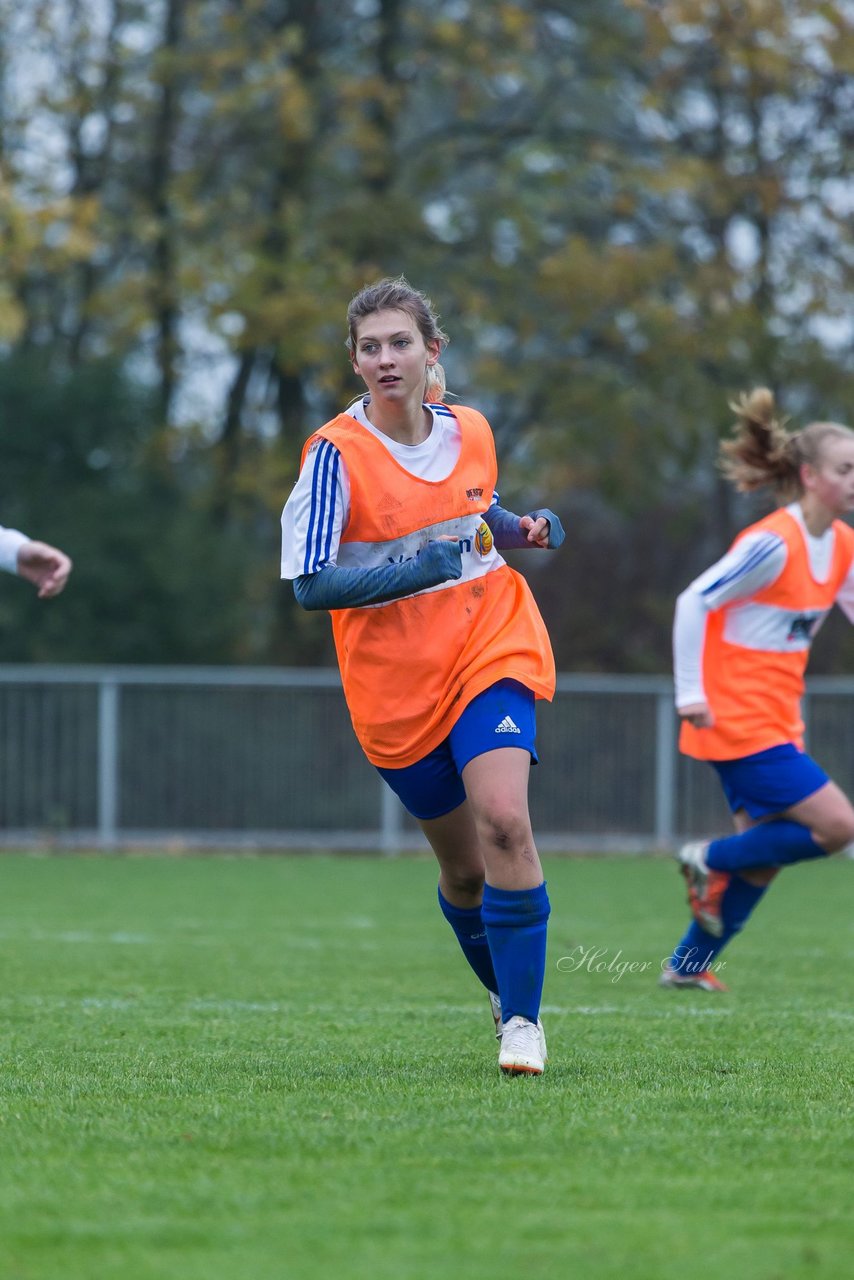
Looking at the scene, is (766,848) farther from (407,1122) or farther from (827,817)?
(407,1122)

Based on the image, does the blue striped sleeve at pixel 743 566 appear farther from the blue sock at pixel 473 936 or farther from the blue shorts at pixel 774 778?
the blue sock at pixel 473 936

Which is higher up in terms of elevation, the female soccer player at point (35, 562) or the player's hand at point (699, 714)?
the female soccer player at point (35, 562)

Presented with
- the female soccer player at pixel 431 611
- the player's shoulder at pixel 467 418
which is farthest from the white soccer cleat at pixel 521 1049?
the player's shoulder at pixel 467 418

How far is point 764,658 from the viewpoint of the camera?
691 cm

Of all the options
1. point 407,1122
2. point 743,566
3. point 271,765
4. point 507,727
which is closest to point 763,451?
point 743,566

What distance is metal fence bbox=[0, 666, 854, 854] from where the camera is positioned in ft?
55.2

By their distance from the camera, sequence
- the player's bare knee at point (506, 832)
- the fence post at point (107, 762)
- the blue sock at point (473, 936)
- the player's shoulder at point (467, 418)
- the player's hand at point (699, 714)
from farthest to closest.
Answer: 1. the fence post at point (107, 762)
2. the player's hand at point (699, 714)
3. the blue sock at point (473, 936)
4. the player's shoulder at point (467, 418)
5. the player's bare knee at point (506, 832)

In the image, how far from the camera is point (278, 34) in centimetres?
2075

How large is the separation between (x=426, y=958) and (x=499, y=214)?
13870 mm

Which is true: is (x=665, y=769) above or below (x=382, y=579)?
below

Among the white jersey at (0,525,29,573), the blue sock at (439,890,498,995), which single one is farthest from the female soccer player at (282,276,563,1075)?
the white jersey at (0,525,29,573)

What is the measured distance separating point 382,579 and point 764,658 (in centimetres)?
278

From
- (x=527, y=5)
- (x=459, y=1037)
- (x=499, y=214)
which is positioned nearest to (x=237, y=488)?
(x=499, y=214)

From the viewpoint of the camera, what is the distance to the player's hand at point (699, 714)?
6.53 metres
